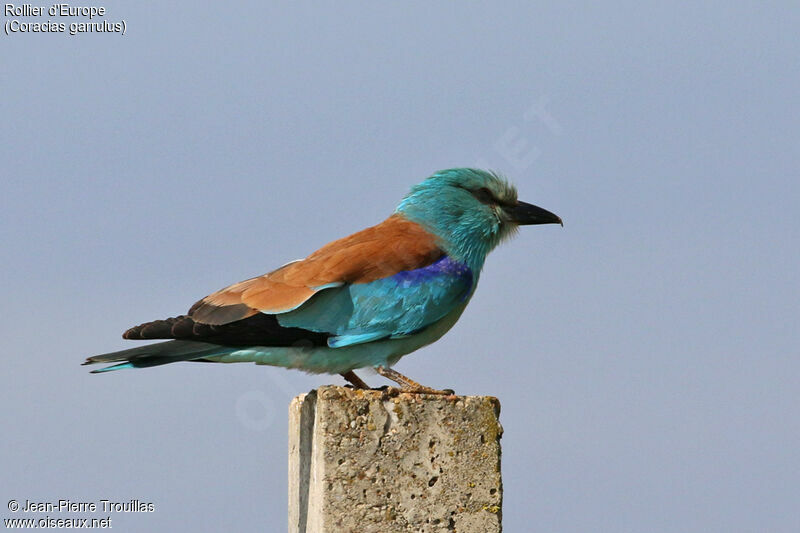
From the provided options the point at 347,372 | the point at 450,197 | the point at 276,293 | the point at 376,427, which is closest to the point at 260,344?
the point at 276,293

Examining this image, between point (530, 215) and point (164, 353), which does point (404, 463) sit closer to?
point (164, 353)

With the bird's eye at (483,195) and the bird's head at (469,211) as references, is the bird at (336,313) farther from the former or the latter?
the bird's eye at (483,195)

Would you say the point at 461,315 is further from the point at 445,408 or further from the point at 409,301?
the point at 445,408

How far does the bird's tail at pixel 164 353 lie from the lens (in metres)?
6.78

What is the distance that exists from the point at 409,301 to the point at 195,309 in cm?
149

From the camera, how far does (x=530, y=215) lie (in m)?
8.17

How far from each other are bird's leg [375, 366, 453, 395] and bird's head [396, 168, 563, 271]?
110cm

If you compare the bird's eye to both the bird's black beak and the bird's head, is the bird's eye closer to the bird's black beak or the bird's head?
the bird's head

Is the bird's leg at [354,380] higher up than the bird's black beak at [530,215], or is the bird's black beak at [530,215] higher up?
the bird's black beak at [530,215]

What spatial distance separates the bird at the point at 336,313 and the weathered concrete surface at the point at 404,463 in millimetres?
537

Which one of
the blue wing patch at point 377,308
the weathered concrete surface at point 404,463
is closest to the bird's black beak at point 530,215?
the blue wing patch at point 377,308

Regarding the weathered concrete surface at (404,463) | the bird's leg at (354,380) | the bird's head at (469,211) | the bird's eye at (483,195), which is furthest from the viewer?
the bird's eye at (483,195)

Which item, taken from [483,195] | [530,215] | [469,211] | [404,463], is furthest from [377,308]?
[530,215]

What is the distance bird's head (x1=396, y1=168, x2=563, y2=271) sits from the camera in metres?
7.77
